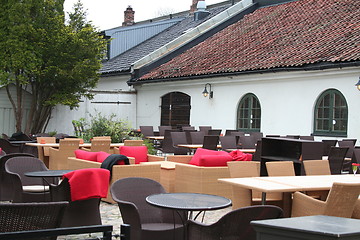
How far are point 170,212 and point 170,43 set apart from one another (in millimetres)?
21680

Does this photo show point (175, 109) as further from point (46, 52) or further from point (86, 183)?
point (86, 183)

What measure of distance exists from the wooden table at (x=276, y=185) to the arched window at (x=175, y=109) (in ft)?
55.2

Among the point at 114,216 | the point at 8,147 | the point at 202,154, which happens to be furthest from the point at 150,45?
the point at 114,216

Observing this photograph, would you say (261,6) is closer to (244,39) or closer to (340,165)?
(244,39)

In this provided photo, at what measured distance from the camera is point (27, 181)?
874 cm

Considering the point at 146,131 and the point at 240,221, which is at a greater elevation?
the point at 146,131

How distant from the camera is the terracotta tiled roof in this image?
62.7 ft

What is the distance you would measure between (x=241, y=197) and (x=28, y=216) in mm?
3578

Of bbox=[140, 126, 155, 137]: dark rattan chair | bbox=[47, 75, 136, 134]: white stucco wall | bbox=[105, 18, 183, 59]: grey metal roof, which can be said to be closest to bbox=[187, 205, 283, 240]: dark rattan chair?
bbox=[140, 126, 155, 137]: dark rattan chair

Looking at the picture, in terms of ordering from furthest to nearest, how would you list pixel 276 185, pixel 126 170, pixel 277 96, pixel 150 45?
pixel 150 45, pixel 277 96, pixel 126 170, pixel 276 185

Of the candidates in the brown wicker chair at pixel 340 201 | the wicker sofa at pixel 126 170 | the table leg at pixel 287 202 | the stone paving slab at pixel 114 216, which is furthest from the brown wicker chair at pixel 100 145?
the brown wicker chair at pixel 340 201

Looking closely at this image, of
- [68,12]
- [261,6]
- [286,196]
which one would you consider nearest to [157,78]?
[68,12]

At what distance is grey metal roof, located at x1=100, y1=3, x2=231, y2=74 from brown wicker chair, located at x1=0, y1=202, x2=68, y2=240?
23533mm

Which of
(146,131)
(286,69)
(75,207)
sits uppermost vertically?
(286,69)
